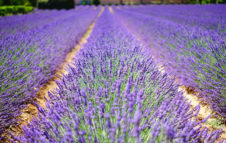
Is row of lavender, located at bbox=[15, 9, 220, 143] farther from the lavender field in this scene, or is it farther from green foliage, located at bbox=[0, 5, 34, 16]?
green foliage, located at bbox=[0, 5, 34, 16]

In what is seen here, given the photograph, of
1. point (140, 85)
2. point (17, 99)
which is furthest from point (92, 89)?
point (17, 99)

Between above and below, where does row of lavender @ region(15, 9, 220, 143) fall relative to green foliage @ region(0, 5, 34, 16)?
below

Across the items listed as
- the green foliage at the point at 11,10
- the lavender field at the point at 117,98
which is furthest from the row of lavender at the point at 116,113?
the green foliage at the point at 11,10

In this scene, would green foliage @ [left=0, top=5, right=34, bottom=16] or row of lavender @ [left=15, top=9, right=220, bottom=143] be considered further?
green foliage @ [left=0, top=5, right=34, bottom=16]

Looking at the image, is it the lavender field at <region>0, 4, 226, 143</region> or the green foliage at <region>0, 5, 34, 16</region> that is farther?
the green foliage at <region>0, 5, 34, 16</region>

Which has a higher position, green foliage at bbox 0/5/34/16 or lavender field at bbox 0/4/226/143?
green foliage at bbox 0/5/34/16

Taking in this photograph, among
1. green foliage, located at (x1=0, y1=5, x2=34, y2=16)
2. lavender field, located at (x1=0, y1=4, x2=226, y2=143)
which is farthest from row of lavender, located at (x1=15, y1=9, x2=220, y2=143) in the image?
green foliage, located at (x1=0, y1=5, x2=34, y2=16)

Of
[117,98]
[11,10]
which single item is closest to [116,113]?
[117,98]

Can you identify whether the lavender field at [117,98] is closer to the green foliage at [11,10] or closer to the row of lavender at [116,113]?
the row of lavender at [116,113]

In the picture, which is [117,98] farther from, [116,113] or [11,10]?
[11,10]

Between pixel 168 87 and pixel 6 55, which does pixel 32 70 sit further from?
pixel 168 87
